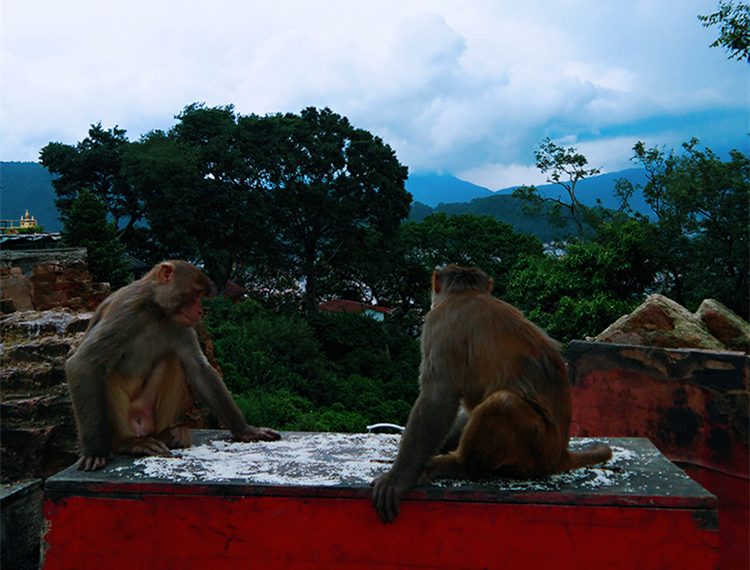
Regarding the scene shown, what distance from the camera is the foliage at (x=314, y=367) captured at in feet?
44.2

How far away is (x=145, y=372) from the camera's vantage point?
123 inches

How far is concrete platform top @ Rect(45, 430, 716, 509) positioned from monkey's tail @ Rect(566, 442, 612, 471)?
0.13 feet

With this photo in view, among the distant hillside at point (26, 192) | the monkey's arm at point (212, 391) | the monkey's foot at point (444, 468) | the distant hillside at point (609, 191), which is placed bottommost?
the monkey's foot at point (444, 468)

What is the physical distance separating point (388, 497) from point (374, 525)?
0.15m

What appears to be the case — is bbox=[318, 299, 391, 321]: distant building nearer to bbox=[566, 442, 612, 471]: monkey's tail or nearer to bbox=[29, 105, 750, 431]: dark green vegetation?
bbox=[29, 105, 750, 431]: dark green vegetation

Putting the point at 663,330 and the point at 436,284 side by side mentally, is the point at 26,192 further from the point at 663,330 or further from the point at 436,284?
the point at 436,284

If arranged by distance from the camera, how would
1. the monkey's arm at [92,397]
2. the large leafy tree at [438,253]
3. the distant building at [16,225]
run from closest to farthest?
the monkey's arm at [92,397] → the distant building at [16,225] → the large leafy tree at [438,253]

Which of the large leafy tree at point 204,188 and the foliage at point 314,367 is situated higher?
the large leafy tree at point 204,188

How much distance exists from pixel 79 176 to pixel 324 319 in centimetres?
1401

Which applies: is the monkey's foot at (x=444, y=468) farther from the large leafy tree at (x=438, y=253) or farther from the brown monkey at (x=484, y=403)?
the large leafy tree at (x=438, y=253)

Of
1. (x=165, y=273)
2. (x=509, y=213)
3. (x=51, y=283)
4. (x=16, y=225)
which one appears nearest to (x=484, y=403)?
(x=165, y=273)

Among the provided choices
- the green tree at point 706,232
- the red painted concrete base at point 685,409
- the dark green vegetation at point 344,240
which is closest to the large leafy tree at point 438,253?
the dark green vegetation at point 344,240

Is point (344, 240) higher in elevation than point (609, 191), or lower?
lower

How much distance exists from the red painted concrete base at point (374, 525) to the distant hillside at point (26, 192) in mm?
53619
